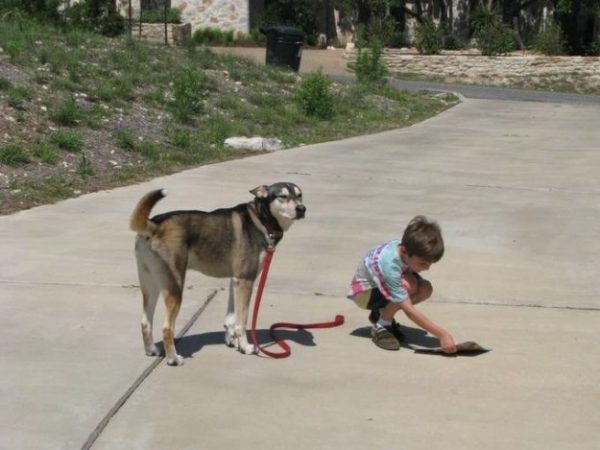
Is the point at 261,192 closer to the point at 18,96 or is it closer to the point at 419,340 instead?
the point at 419,340

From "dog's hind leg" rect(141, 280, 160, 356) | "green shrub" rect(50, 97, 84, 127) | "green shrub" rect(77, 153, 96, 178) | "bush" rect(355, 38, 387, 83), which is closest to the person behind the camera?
"dog's hind leg" rect(141, 280, 160, 356)

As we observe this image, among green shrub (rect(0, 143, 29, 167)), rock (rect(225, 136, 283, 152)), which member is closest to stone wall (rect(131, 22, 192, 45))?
rock (rect(225, 136, 283, 152))

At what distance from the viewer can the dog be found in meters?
5.70

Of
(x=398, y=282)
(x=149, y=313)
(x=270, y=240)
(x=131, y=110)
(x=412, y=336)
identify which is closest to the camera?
(x=149, y=313)

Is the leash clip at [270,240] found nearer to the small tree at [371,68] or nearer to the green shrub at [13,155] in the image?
the green shrub at [13,155]

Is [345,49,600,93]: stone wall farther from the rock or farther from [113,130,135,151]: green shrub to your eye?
→ [113,130,135,151]: green shrub

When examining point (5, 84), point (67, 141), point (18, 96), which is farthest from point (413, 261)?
point (5, 84)

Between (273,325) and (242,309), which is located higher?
(242,309)

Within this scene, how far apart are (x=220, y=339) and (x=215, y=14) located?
1275 inches

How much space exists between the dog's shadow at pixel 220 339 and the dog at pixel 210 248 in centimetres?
18

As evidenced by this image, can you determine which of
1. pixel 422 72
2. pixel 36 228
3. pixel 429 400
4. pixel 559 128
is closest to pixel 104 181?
pixel 36 228

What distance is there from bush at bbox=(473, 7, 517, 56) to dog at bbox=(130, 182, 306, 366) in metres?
29.0

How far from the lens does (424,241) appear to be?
593 cm

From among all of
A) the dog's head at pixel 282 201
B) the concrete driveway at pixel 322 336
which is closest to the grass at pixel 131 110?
the concrete driveway at pixel 322 336
